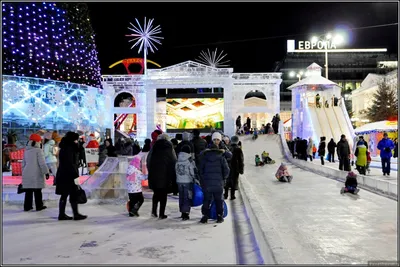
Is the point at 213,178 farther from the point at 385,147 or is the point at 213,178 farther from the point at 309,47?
the point at 309,47

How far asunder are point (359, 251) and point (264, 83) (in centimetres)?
3383

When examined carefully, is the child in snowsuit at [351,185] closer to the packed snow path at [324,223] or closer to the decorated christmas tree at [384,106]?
the packed snow path at [324,223]

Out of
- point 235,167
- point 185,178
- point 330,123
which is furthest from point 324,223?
point 330,123

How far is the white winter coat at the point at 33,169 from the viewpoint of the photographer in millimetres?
8086

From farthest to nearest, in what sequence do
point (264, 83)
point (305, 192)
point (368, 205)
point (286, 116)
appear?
point (286, 116) < point (264, 83) < point (305, 192) < point (368, 205)

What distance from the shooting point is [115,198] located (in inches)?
390

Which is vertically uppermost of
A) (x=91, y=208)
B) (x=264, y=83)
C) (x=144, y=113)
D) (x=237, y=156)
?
(x=264, y=83)

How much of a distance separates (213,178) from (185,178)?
58 cm

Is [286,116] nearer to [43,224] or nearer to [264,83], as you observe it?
[264,83]

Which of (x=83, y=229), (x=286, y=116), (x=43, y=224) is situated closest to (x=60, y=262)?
(x=83, y=229)

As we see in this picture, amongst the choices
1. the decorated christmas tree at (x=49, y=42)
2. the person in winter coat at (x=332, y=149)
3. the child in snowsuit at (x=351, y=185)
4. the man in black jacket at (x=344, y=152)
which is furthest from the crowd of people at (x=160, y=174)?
the decorated christmas tree at (x=49, y=42)

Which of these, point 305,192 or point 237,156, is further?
point 305,192

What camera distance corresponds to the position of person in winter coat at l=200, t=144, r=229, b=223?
7148 millimetres

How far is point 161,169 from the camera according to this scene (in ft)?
24.6
